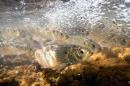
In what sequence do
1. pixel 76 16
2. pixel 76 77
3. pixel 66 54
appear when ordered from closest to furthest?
pixel 76 77
pixel 66 54
pixel 76 16

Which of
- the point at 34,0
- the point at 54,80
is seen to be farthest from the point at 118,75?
the point at 34,0

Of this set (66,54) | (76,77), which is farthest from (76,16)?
(76,77)

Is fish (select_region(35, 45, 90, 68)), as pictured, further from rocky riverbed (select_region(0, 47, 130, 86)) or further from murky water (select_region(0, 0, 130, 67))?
murky water (select_region(0, 0, 130, 67))

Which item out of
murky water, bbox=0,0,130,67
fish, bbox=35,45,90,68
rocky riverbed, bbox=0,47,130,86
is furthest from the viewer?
murky water, bbox=0,0,130,67

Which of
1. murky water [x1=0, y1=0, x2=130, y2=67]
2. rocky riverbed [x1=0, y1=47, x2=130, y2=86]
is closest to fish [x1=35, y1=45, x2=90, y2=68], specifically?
rocky riverbed [x1=0, y1=47, x2=130, y2=86]

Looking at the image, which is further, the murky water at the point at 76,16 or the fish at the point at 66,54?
the murky water at the point at 76,16

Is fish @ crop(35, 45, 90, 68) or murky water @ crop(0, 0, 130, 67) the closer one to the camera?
fish @ crop(35, 45, 90, 68)

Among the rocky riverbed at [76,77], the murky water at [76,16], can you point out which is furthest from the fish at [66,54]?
the murky water at [76,16]

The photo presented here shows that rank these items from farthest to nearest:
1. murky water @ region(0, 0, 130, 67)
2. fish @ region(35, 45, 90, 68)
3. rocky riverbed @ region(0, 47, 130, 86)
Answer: murky water @ region(0, 0, 130, 67) < fish @ region(35, 45, 90, 68) < rocky riverbed @ region(0, 47, 130, 86)

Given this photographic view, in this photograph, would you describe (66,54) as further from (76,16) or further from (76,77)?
(76,16)

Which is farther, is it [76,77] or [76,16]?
[76,16]

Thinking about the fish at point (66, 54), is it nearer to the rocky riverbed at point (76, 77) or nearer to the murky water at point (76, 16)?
the rocky riverbed at point (76, 77)

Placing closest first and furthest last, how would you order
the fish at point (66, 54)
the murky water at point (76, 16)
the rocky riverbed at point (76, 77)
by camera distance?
1. the rocky riverbed at point (76, 77)
2. the fish at point (66, 54)
3. the murky water at point (76, 16)

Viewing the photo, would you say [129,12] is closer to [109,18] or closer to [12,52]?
[109,18]
